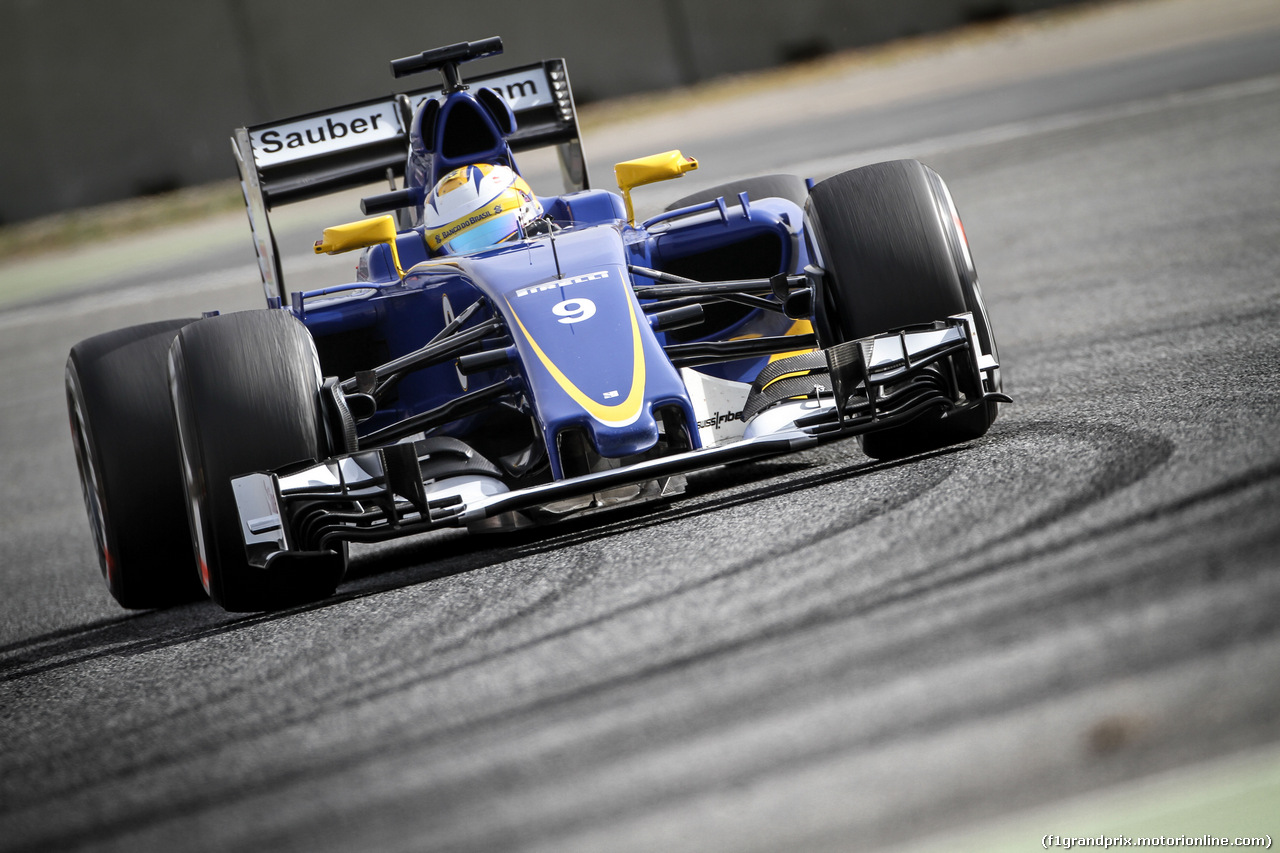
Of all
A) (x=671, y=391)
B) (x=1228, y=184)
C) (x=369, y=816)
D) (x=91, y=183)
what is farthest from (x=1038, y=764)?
(x=91, y=183)

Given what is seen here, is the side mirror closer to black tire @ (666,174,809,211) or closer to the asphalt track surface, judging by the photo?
black tire @ (666,174,809,211)

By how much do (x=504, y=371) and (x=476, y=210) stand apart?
39.5 inches

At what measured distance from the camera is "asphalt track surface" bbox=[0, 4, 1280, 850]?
9.03 ft

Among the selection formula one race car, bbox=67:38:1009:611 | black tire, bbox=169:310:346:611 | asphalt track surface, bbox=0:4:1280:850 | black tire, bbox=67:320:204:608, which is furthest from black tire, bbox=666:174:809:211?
black tire, bbox=169:310:346:611

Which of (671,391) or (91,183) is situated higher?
(91,183)

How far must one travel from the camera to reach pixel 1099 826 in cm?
246

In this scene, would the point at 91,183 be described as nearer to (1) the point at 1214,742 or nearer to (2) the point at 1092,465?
(2) the point at 1092,465

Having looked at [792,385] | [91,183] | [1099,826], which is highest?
[91,183]

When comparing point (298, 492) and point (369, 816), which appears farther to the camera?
point (298, 492)

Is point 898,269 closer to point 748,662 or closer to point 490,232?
point 490,232

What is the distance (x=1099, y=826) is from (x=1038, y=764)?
0.21 meters

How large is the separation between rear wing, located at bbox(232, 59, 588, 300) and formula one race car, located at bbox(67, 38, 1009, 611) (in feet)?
2.79

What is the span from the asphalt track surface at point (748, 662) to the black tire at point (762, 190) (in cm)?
141

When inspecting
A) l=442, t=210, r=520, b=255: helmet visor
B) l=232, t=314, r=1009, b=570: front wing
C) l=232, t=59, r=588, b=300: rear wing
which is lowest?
l=232, t=314, r=1009, b=570: front wing
